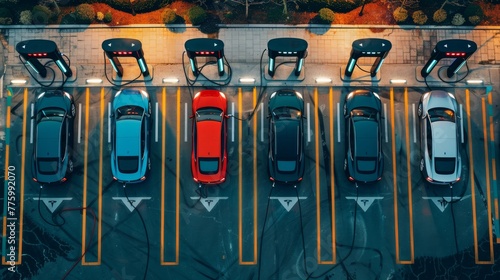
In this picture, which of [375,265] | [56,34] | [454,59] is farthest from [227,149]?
[454,59]

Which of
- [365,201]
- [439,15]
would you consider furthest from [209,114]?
[439,15]

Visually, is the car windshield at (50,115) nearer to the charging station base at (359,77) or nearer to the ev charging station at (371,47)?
the charging station base at (359,77)

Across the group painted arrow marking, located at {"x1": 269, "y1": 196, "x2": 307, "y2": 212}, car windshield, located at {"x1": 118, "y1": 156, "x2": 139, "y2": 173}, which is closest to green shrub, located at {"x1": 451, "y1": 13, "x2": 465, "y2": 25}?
painted arrow marking, located at {"x1": 269, "y1": 196, "x2": 307, "y2": 212}

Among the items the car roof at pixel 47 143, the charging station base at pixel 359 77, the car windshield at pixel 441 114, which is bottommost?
the car roof at pixel 47 143

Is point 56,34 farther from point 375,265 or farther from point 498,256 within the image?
point 498,256

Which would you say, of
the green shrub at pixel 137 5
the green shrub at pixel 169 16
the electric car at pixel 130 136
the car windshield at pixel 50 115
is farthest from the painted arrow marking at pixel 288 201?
the green shrub at pixel 137 5

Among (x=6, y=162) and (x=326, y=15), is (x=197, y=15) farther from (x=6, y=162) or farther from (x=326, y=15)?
(x=6, y=162)
